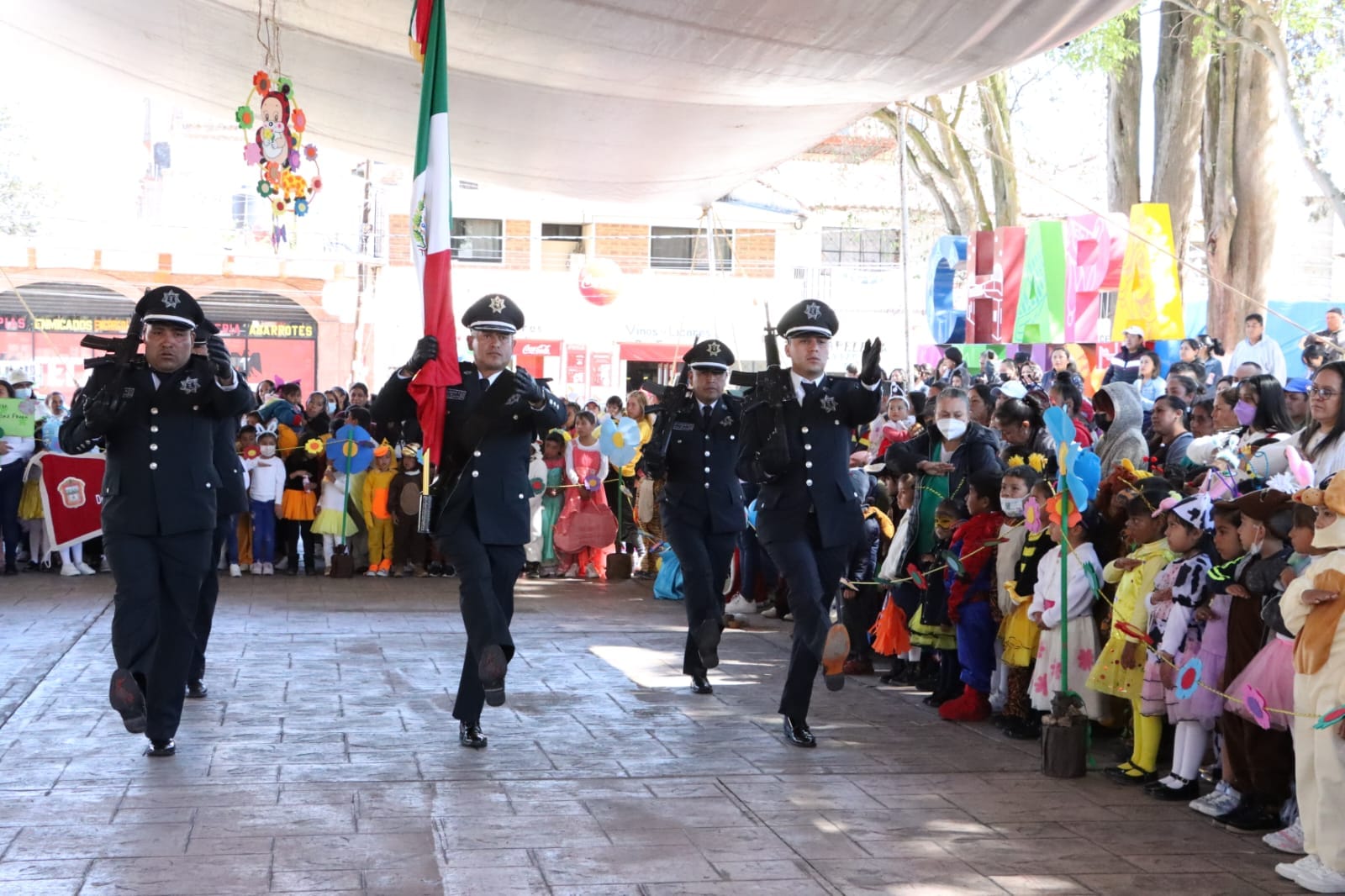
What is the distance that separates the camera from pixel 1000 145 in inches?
845

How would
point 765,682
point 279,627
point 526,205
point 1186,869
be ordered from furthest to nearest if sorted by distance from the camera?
point 526,205
point 279,627
point 765,682
point 1186,869

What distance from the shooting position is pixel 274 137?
346 inches

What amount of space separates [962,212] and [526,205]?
15.8 metres

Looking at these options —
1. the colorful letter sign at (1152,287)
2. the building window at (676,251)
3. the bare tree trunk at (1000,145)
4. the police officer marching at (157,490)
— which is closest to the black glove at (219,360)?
the police officer marching at (157,490)

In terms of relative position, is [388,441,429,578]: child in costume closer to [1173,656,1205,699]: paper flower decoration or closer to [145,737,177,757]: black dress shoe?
[145,737,177,757]: black dress shoe

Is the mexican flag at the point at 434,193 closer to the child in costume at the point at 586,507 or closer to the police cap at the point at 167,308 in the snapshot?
the police cap at the point at 167,308

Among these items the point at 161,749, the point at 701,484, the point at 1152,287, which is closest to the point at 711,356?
the point at 701,484

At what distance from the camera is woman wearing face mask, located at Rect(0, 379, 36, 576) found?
13.7 m

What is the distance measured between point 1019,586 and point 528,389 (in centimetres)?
266

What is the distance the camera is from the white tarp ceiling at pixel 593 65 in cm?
744

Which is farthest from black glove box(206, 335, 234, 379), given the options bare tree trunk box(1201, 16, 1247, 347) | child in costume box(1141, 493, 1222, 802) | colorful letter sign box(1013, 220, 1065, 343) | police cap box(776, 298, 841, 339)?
bare tree trunk box(1201, 16, 1247, 347)

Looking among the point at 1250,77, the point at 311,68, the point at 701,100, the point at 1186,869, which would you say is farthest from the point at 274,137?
the point at 1250,77

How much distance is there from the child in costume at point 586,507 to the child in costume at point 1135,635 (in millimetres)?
7829

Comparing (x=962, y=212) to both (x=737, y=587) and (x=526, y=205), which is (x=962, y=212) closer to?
(x=737, y=587)
